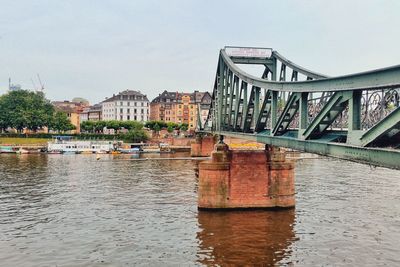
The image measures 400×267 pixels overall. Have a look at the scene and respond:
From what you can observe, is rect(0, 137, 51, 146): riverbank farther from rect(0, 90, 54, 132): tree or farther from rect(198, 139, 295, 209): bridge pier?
rect(198, 139, 295, 209): bridge pier

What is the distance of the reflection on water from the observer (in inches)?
969

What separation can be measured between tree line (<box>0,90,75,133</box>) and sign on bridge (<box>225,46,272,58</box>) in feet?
328

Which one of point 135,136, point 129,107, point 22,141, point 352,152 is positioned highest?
point 129,107

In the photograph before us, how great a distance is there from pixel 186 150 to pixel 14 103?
61.4 metres

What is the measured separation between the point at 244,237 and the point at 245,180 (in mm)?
9326

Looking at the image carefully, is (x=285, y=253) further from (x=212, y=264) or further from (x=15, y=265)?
(x=15, y=265)

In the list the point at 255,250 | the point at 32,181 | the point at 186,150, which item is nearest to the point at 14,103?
the point at 186,150

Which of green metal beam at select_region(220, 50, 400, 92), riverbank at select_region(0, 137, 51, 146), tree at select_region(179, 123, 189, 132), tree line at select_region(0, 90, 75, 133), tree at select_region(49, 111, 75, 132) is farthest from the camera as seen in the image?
tree at select_region(179, 123, 189, 132)

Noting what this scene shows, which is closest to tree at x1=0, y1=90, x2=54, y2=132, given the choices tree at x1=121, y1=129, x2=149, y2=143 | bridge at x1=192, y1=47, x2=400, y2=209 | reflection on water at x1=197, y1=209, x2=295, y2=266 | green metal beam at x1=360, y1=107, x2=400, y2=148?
tree at x1=121, y1=129, x2=149, y2=143

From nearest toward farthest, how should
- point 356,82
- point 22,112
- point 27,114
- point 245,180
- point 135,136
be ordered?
point 356,82 → point 245,180 → point 135,136 → point 27,114 → point 22,112

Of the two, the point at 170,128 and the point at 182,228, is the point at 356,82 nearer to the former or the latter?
the point at 182,228

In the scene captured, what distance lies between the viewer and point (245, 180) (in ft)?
123

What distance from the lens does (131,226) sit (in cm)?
3125

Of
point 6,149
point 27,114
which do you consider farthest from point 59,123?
point 6,149
